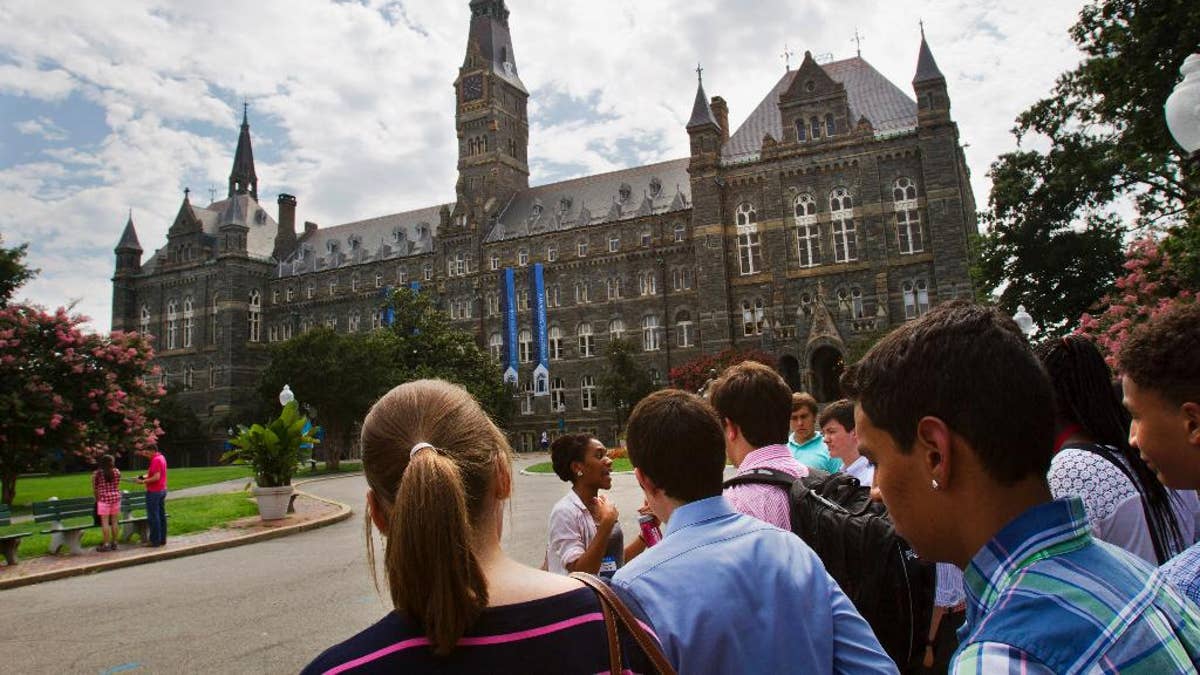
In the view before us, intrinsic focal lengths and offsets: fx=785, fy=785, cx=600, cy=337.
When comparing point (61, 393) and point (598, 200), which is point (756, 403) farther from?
point (598, 200)

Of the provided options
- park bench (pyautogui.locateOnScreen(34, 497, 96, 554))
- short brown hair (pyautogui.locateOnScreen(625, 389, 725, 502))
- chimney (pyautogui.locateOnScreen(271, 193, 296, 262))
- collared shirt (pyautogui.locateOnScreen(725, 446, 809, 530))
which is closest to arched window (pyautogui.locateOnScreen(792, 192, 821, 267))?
park bench (pyautogui.locateOnScreen(34, 497, 96, 554))

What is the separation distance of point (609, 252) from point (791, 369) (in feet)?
53.9

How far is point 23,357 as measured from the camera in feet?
69.9

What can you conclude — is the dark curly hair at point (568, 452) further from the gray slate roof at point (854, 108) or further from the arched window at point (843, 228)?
the gray slate roof at point (854, 108)

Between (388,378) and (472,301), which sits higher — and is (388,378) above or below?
below

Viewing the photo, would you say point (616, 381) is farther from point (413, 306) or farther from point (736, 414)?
point (736, 414)

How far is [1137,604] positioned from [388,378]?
1893 inches

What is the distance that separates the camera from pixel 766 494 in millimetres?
3471

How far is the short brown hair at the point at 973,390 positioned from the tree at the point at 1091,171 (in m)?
19.1

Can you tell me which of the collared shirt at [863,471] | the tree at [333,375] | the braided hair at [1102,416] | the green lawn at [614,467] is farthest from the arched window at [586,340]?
the braided hair at [1102,416]

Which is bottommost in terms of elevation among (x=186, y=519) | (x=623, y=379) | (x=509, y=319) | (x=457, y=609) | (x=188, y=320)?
(x=186, y=519)

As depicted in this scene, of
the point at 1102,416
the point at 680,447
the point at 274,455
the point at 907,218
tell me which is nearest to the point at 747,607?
the point at 680,447

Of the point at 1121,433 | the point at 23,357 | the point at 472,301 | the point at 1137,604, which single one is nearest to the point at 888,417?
→ the point at 1137,604

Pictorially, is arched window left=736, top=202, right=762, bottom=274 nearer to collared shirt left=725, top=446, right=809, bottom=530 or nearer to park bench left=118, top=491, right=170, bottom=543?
park bench left=118, top=491, right=170, bottom=543
